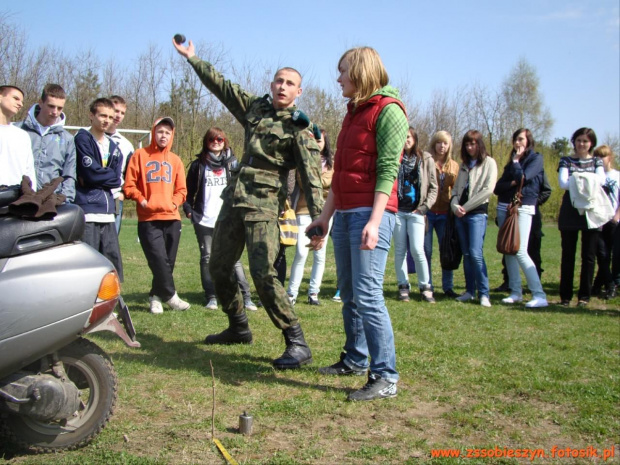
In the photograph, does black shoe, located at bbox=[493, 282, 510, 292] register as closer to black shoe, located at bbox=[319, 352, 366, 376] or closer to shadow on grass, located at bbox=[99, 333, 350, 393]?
shadow on grass, located at bbox=[99, 333, 350, 393]

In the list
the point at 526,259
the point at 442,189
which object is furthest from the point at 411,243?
the point at 526,259

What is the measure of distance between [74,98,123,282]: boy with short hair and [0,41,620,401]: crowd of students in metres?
0.01

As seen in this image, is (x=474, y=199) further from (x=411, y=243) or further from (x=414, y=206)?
(x=411, y=243)

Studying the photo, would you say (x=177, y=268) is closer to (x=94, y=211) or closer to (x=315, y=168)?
(x=94, y=211)

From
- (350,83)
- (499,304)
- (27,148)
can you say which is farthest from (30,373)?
(499,304)

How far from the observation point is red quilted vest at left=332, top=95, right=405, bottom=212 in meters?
3.76

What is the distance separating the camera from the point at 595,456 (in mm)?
3104

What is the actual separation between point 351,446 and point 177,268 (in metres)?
7.44

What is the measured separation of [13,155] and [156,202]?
2114 mm

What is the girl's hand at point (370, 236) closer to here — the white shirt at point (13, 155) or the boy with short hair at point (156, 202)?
the white shirt at point (13, 155)

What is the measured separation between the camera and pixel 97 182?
557cm

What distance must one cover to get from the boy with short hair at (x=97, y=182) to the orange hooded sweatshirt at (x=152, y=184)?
603 millimetres

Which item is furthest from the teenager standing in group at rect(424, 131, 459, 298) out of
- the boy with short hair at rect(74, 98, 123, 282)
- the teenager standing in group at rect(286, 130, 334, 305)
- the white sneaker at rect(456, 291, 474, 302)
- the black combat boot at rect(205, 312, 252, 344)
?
the boy with short hair at rect(74, 98, 123, 282)

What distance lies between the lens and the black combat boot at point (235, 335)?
5.05 m
